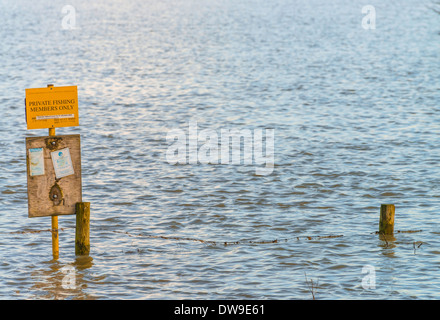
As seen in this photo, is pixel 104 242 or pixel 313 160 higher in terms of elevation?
pixel 313 160

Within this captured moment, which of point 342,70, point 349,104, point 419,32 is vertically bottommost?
point 349,104

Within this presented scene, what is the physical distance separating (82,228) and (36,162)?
1.33 m

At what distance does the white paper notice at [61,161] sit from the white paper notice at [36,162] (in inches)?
7.1

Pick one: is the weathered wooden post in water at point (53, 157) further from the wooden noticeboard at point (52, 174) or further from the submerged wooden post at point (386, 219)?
the submerged wooden post at point (386, 219)

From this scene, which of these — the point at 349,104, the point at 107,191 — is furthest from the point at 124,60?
the point at 107,191

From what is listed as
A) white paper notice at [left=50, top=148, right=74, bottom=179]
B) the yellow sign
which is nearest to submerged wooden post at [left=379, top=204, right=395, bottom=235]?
white paper notice at [left=50, top=148, right=74, bottom=179]

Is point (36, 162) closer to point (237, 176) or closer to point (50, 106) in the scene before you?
point (50, 106)

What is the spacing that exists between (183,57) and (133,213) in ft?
98.7

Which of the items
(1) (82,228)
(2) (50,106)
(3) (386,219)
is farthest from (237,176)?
(2) (50,106)

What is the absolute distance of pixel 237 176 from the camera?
1836cm

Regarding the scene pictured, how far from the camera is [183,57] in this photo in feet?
146

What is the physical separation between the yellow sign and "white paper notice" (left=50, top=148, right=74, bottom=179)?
426 millimetres

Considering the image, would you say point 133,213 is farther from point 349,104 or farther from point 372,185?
point 349,104

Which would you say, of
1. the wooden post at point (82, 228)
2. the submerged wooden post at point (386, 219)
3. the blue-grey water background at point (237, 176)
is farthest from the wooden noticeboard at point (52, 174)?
the submerged wooden post at point (386, 219)
